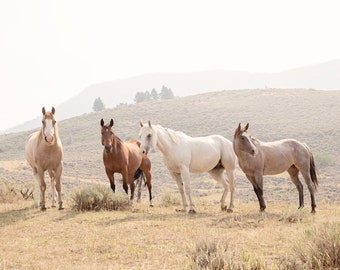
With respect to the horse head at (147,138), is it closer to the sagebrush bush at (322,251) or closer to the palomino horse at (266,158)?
the palomino horse at (266,158)

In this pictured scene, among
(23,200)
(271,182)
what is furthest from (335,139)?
(23,200)

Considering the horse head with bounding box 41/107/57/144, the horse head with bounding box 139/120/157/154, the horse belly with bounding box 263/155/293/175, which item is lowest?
the horse belly with bounding box 263/155/293/175

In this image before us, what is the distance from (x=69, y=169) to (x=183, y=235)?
1416 inches

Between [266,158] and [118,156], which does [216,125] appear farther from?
[266,158]

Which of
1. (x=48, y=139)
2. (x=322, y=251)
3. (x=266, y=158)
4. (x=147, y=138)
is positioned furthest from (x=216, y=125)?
(x=322, y=251)

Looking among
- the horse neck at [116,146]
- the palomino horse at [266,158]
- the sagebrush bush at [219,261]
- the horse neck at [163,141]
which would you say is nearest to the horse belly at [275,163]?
the palomino horse at [266,158]

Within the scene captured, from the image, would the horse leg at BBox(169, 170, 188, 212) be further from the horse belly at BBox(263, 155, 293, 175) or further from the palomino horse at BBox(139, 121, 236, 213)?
the horse belly at BBox(263, 155, 293, 175)

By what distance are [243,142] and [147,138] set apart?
7.64 feet

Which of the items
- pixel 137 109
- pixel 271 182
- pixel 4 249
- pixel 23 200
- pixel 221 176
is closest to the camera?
pixel 4 249

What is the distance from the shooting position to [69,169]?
42.1m

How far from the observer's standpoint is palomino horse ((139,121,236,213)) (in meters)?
10.6

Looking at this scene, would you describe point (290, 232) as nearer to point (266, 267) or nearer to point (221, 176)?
point (266, 267)

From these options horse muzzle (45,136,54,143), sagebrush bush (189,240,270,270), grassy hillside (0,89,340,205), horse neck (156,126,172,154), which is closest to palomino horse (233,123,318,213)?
horse neck (156,126,172,154)

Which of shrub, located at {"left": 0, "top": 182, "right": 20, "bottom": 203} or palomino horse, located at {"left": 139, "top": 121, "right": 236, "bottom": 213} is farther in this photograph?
shrub, located at {"left": 0, "top": 182, "right": 20, "bottom": 203}
